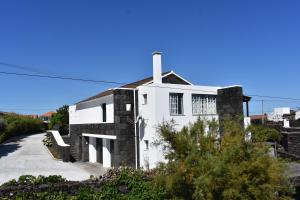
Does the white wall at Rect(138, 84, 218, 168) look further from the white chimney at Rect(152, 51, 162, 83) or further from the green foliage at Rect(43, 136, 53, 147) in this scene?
the green foliage at Rect(43, 136, 53, 147)

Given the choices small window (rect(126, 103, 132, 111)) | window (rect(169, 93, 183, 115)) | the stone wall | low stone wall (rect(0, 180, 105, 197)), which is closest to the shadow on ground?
small window (rect(126, 103, 132, 111))

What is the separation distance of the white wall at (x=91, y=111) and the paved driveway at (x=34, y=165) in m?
3.58

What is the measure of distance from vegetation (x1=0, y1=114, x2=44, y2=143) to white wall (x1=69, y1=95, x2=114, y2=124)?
6.53m

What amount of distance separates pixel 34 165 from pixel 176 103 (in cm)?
1043

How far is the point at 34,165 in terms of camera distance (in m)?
23.5

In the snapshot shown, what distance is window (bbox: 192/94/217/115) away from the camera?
2373 cm

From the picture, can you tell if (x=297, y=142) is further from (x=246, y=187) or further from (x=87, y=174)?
(x=246, y=187)

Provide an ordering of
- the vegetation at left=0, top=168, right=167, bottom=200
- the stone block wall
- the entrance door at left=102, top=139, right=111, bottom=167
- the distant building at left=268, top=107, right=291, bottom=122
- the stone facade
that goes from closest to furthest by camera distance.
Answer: the vegetation at left=0, top=168, right=167, bottom=200, the stone facade, the entrance door at left=102, top=139, right=111, bottom=167, the stone block wall, the distant building at left=268, top=107, right=291, bottom=122

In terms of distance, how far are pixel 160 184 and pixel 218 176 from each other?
2102mm

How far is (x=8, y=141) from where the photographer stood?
34.2 m

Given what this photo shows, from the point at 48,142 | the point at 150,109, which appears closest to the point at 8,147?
the point at 48,142

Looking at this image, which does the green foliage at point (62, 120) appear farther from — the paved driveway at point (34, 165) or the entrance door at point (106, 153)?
the entrance door at point (106, 153)

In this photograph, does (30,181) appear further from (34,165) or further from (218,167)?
(34,165)

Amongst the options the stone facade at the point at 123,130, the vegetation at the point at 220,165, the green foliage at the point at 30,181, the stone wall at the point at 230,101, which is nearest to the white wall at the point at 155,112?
the stone facade at the point at 123,130
